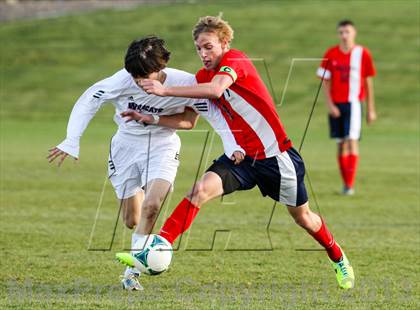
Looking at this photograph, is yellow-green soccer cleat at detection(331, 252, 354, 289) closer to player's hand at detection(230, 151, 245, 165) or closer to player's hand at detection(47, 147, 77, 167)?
player's hand at detection(230, 151, 245, 165)

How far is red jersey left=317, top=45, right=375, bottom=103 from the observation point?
47.3ft

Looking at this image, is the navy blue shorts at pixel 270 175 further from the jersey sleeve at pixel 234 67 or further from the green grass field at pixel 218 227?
the green grass field at pixel 218 227

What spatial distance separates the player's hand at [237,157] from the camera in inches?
272

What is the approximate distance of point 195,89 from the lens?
6.53 meters

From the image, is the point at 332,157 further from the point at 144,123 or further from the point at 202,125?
the point at 144,123

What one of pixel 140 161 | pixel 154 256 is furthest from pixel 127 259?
pixel 140 161

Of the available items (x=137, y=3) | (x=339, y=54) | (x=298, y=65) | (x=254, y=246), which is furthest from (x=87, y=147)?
(x=137, y=3)

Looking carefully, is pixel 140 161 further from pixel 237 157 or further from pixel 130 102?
pixel 237 157

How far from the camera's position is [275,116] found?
7109 mm

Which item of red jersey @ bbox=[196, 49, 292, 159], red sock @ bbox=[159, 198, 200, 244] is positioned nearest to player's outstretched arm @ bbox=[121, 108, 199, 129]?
red jersey @ bbox=[196, 49, 292, 159]

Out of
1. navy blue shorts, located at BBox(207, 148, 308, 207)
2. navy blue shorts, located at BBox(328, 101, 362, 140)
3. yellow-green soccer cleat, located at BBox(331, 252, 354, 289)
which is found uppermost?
navy blue shorts, located at BBox(207, 148, 308, 207)

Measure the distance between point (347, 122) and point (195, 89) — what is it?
26.6 feet

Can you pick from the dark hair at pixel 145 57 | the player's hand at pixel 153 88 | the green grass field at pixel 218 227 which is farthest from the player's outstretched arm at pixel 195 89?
the green grass field at pixel 218 227

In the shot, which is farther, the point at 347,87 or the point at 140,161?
the point at 347,87
